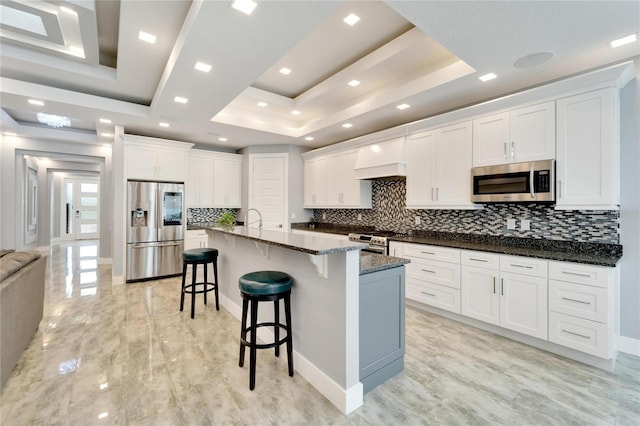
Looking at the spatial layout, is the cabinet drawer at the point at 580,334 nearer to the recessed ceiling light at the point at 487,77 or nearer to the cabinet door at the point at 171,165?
the recessed ceiling light at the point at 487,77

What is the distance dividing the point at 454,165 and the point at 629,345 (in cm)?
238

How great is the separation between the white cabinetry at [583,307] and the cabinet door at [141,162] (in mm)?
5896

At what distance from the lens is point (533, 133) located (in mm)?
2947

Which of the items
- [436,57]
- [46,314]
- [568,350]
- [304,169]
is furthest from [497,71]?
[46,314]

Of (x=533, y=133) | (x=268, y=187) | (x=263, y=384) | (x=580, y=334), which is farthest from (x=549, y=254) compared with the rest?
(x=268, y=187)

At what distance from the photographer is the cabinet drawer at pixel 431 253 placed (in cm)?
334

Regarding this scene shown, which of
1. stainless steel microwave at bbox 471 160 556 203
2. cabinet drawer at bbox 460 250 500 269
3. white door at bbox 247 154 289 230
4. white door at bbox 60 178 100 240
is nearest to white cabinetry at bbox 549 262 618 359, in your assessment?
cabinet drawer at bbox 460 250 500 269

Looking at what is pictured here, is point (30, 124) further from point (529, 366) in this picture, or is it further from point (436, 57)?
point (529, 366)

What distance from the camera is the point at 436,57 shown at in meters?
2.99

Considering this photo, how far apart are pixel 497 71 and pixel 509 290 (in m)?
2.17

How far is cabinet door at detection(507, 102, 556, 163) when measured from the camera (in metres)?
2.83

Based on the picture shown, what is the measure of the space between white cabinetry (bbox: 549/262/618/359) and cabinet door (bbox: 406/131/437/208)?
64.2 inches

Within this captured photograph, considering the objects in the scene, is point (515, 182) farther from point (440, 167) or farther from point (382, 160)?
point (382, 160)

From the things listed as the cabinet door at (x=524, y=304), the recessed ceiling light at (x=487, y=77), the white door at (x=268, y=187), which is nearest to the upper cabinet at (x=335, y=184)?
the white door at (x=268, y=187)
